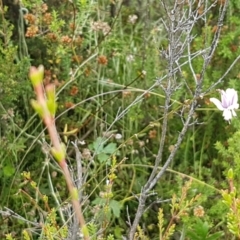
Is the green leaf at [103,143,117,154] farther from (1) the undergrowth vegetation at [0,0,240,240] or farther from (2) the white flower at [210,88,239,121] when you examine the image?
(2) the white flower at [210,88,239,121]

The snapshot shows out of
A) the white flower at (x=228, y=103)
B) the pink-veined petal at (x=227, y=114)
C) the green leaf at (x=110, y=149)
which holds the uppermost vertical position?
the white flower at (x=228, y=103)

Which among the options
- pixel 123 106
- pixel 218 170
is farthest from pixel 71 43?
pixel 218 170

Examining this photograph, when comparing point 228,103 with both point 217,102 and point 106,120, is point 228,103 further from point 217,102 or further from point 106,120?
point 106,120

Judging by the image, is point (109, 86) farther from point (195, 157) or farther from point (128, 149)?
point (195, 157)

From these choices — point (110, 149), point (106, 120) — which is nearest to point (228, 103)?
point (110, 149)

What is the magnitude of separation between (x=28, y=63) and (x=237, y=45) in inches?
31.7

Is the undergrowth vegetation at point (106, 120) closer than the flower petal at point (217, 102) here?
No

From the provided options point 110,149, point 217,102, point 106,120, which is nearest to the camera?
point 217,102

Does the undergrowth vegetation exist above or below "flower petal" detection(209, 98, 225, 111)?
below

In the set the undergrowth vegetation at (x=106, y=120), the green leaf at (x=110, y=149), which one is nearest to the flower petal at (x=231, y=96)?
the undergrowth vegetation at (x=106, y=120)

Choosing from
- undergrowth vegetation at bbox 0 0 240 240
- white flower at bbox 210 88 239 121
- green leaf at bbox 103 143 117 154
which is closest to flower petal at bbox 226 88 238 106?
white flower at bbox 210 88 239 121

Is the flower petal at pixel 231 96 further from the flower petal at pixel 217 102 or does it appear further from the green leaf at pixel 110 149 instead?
the green leaf at pixel 110 149

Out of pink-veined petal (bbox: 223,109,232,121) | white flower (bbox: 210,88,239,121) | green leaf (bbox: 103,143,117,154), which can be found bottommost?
green leaf (bbox: 103,143,117,154)

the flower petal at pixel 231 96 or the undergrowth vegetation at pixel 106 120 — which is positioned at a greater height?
the flower petal at pixel 231 96
